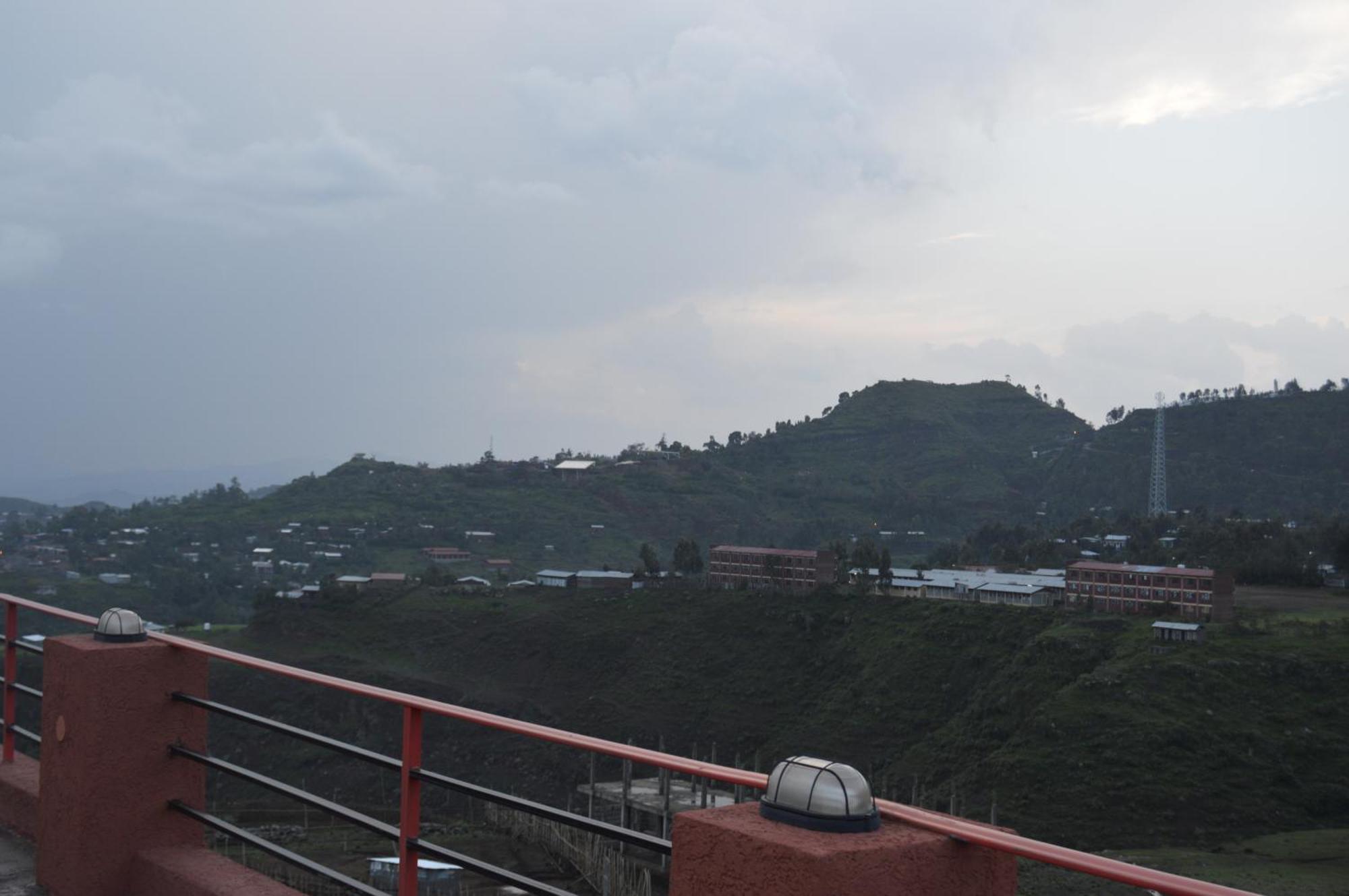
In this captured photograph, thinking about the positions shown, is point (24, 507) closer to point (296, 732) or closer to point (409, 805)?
point (296, 732)

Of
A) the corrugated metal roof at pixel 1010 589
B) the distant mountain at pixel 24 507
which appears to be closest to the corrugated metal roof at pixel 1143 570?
the corrugated metal roof at pixel 1010 589

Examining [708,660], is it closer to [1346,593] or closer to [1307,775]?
[1307,775]

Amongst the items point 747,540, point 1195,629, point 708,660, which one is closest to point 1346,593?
point 1195,629

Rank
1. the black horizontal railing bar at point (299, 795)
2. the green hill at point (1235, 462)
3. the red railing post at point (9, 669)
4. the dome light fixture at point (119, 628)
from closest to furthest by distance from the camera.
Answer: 1. the black horizontal railing bar at point (299, 795)
2. the dome light fixture at point (119, 628)
3. the red railing post at point (9, 669)
4. the green hill at point (1235, 462)

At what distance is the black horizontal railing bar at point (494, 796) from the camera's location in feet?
5.97

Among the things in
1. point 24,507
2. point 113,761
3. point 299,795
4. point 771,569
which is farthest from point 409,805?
point 24,507

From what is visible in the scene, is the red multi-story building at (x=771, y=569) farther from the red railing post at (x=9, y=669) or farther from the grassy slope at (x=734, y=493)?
the red railing post at (x=9, y=669)

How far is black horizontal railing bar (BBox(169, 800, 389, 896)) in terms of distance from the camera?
8.30 ft

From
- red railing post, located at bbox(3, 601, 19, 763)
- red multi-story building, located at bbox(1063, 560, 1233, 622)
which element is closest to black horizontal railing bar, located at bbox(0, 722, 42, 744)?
red railing post, located at bbox(3, 601, 19, 763)

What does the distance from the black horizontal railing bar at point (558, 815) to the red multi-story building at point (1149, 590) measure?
3611 cm

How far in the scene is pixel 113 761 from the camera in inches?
122

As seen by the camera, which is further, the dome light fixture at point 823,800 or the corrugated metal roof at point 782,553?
the corrugated metal roof at point 782,553

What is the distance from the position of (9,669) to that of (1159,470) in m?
79.5

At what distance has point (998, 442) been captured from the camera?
104 metres
